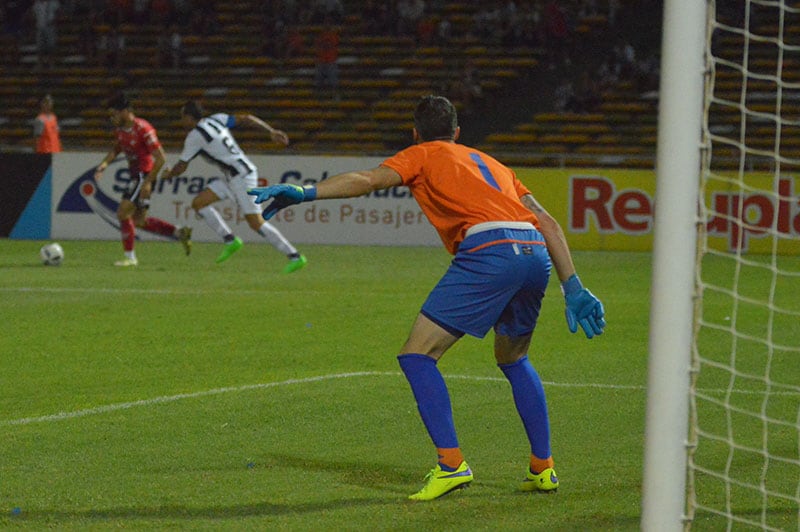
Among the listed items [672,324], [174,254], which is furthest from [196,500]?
[174,254]

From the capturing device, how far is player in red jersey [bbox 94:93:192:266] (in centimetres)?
1730

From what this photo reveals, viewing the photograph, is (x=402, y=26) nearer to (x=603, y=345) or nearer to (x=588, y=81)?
(x=588, y=81)

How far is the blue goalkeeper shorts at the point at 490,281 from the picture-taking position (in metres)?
5.57

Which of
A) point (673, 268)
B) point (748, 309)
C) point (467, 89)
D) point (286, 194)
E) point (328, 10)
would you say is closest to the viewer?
point (673, 268)

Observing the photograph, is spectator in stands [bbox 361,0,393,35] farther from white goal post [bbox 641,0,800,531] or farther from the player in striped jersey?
white goal post [bbox 641,0,800,531]

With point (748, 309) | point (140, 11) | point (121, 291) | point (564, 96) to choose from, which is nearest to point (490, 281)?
point (748, 309)

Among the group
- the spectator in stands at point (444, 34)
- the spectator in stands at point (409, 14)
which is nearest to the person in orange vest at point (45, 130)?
the spectator in stands at point (409, 14)

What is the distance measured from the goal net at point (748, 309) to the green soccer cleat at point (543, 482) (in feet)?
2.00

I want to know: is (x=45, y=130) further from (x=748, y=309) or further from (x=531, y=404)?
(x=531, y=404)

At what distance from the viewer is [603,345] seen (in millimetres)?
10570

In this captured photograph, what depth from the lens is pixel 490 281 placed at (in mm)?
5578

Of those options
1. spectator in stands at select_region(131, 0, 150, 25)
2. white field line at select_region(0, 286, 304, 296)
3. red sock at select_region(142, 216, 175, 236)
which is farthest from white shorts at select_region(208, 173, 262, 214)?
spectator in stands at select_region(131, 0, 150, 25)

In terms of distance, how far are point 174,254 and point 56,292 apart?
18.3 ft

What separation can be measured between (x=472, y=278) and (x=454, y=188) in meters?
0.41
